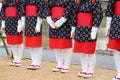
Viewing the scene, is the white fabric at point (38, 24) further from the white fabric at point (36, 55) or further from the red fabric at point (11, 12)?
the red fabric at point (11, 12)

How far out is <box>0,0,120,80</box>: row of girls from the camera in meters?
5.86

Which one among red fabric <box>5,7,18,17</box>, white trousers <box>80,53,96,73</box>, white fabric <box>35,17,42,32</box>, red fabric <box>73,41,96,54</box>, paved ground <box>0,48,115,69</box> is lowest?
paved ground <box>0,48,115,69</box>

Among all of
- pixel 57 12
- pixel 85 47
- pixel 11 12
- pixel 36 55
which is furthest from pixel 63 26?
pixel 11 12

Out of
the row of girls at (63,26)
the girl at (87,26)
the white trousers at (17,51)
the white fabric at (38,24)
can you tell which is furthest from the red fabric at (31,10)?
the girl at (87,26)

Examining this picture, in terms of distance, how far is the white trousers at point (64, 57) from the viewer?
650cm

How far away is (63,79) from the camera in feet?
19.8

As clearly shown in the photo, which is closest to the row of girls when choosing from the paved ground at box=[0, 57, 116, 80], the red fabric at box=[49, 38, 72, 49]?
the red fabric at box=[49, 38, 72, 49]

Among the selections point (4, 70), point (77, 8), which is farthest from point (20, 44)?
point (77, 8)

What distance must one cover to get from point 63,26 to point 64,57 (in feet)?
1.88

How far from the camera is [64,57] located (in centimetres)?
657

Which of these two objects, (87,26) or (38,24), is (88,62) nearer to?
(87,26)

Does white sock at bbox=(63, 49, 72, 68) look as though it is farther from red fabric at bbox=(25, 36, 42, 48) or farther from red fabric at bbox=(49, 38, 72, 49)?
red fabric at bbox=(25, 36, 42, 48)

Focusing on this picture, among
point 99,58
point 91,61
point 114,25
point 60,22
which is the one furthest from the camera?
point 99,58

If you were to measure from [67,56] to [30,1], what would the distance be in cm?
114
